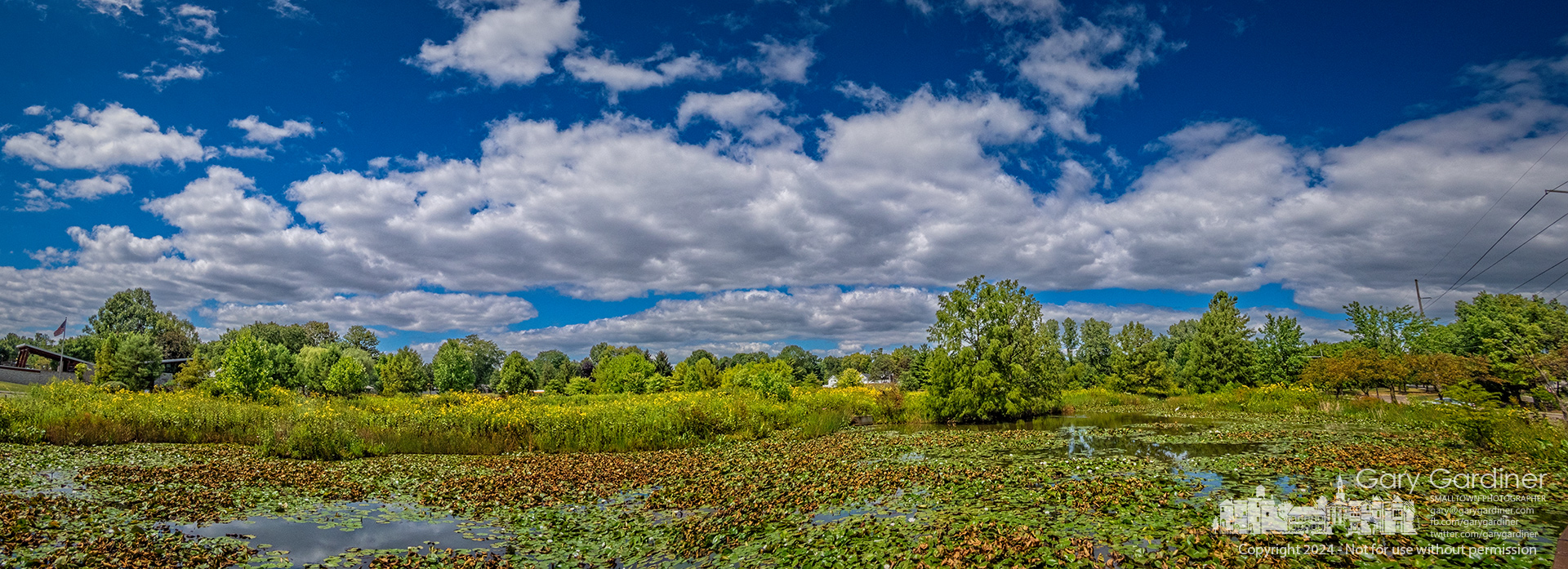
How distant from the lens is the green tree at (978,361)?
2691cm

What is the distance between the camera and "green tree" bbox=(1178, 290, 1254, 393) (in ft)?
138

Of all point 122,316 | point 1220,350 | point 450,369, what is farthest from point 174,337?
point 1220,350

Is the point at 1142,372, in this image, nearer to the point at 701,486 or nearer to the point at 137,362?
the point at 701,486

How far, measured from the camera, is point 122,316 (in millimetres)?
85562

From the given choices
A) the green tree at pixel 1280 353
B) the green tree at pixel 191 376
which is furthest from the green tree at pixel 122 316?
the green tree at pixel 1280 353

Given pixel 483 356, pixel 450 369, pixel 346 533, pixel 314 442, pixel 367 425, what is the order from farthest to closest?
pixel 483 356
pixel 450 369
pixel 367 425
pixel 314 442
pixel 346 533

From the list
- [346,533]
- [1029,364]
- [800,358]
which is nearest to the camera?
[346,533]

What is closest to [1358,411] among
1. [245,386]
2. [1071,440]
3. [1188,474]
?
[1071,440]

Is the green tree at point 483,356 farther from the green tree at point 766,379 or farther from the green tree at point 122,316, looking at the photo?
the green tree at point 766,379

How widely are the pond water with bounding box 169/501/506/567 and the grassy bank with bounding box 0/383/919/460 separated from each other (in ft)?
22.6

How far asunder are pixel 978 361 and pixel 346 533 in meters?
24.0

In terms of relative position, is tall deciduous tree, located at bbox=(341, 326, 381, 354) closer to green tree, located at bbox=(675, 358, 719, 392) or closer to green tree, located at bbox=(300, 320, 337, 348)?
green tree, located at bbox=(300, 320, 337, 348)

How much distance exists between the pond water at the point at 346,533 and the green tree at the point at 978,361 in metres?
21.8

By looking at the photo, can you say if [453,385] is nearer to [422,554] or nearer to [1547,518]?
[422,554]
